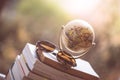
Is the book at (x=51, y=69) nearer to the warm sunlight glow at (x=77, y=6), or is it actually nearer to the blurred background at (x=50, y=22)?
the blurred background at (x=50, y=22)

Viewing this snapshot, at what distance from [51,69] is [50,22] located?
1.29m

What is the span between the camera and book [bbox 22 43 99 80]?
1287mm

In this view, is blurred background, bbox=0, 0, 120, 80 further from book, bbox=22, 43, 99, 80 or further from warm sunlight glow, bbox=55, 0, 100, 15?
book, bbox=22, 43, 99, 80

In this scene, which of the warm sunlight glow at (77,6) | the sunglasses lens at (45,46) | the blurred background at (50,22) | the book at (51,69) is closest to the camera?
the book at (51,69)

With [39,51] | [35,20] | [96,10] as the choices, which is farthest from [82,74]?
[96,10]

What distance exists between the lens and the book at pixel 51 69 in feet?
4.22

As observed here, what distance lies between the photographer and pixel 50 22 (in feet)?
8.41

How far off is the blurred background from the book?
3.67 feet

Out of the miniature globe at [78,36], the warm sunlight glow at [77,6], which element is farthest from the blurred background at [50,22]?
the miniature globe at [78,36]

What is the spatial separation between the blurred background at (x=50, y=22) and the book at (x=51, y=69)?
1.12 m

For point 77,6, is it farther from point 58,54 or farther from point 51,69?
point 51,69

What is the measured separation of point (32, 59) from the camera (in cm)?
131

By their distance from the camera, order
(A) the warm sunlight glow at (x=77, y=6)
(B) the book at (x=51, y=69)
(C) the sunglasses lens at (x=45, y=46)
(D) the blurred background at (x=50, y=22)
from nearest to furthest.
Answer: (B) the book at (x=51, y=69) → (C) the sunglasses lens at (x=45, y=46) → (D) the blurred background at (x=50, y=22) → (A) the warm sunlight glow at (x=77, y=6)

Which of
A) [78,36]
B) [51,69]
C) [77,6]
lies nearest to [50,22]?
[77,6]
